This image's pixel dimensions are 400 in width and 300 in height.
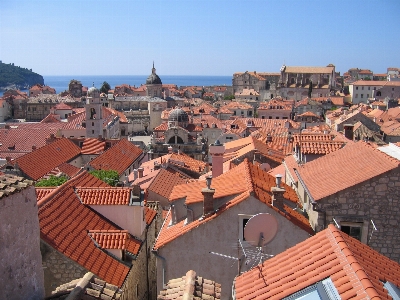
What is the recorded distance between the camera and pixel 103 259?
40.5 feet

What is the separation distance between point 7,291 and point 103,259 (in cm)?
609

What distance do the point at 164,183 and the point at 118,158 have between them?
50.6ft

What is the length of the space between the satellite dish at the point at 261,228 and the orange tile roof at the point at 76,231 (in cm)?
433

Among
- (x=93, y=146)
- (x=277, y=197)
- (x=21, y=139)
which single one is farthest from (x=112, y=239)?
(x=21, y=139)

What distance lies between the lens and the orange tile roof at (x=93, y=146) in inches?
1689

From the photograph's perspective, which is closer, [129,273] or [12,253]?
[12,253]

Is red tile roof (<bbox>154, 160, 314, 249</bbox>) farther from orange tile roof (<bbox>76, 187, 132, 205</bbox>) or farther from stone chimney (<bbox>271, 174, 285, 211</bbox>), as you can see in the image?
orange tile roof (<bbox>76, 187, 132, 205</bbox>)

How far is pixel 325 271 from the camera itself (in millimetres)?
6359

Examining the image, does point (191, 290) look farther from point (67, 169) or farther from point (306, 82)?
point (306, 82)

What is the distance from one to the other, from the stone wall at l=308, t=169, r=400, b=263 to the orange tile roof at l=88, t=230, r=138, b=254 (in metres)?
5.58

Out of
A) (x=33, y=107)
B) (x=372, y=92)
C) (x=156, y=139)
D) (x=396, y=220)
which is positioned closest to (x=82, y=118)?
(x=156, y=139)

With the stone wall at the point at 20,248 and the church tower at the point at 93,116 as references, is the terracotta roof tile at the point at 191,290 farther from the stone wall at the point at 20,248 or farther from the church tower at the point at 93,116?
the church tower at the point at 93,116

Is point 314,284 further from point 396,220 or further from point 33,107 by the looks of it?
point 33,107

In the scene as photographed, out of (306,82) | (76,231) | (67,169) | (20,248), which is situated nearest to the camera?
(20,248)
